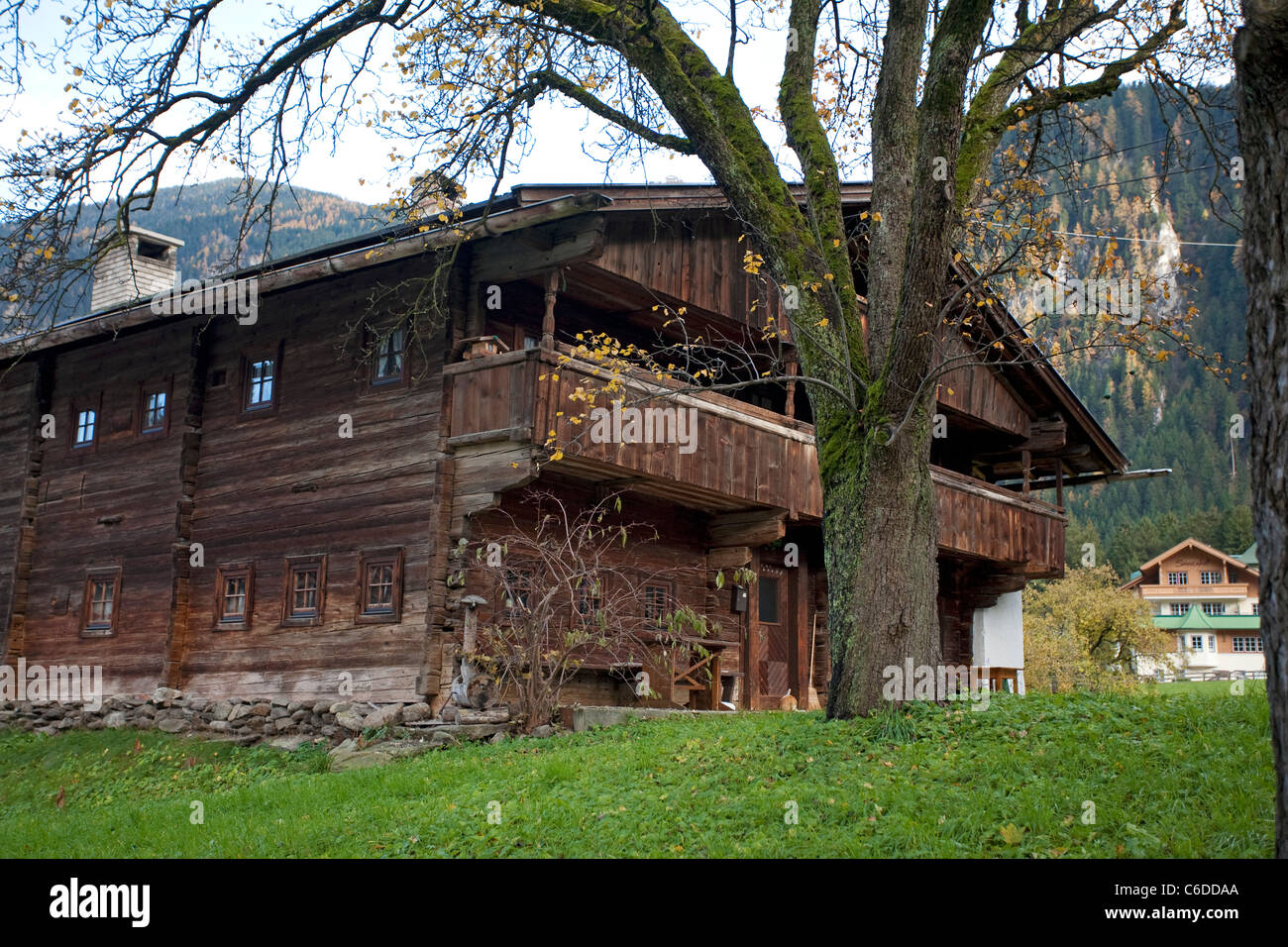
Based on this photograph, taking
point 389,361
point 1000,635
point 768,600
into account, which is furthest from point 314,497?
point 1000,635

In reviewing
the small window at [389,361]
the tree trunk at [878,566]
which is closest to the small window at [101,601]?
the small window at [389,361]

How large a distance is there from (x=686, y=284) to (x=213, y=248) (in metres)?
104

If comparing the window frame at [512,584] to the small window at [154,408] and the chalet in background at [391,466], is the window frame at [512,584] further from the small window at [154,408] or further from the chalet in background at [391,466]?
the small window at [154,408]

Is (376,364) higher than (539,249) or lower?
lower

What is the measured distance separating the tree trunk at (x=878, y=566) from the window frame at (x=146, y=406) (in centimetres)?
1303

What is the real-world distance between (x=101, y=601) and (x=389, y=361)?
289 inches

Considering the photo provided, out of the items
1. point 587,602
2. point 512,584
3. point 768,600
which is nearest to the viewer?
point 512,584

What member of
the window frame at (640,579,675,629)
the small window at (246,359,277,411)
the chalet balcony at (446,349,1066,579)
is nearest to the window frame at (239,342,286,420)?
the small window at (246,359,277,411)

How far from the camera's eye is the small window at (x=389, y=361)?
54.2ft

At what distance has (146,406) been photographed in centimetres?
2008

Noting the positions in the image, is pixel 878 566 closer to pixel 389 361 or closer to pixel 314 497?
pixel 389 361

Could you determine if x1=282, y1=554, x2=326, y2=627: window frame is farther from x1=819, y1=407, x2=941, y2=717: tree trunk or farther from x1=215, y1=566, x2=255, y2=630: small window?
x1=819, y1=407, x2=941, y2=717: tree trunk
